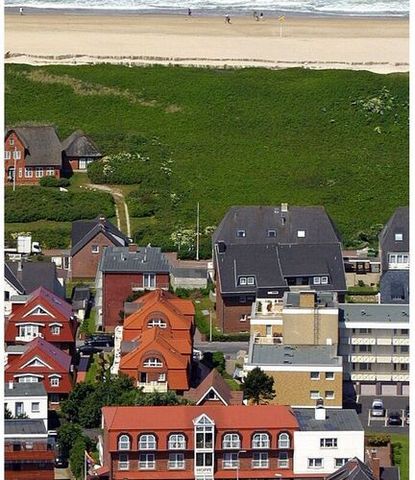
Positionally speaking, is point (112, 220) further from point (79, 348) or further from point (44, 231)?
point (79, 348)

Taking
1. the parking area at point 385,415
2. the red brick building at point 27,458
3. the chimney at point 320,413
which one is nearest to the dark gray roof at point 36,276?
the parking area at point 385,415

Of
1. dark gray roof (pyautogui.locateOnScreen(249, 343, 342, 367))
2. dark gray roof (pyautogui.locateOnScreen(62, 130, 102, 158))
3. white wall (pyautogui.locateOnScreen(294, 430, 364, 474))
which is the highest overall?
dark gray roof (pyautogui.locateOnScreen(62, 130, 102, 158))

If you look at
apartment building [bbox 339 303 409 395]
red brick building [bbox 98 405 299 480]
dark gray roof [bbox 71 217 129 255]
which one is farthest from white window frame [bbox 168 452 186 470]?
dark gray roof [bbox 71 217 129 255]

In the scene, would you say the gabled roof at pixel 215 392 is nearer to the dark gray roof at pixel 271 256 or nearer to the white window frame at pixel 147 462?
the white window frame at pixel 147 462

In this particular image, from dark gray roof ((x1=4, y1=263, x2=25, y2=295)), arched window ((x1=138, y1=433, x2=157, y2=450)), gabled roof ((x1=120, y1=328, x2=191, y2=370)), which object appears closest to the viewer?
arched window ((x1=138, y1=433, x2=157, y2=450))

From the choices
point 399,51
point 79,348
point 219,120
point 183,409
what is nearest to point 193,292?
point 79,348

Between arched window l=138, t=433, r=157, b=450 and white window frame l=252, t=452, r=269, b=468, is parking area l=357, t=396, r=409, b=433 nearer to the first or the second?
white window frame l=252, t=452, r=269, b=468
